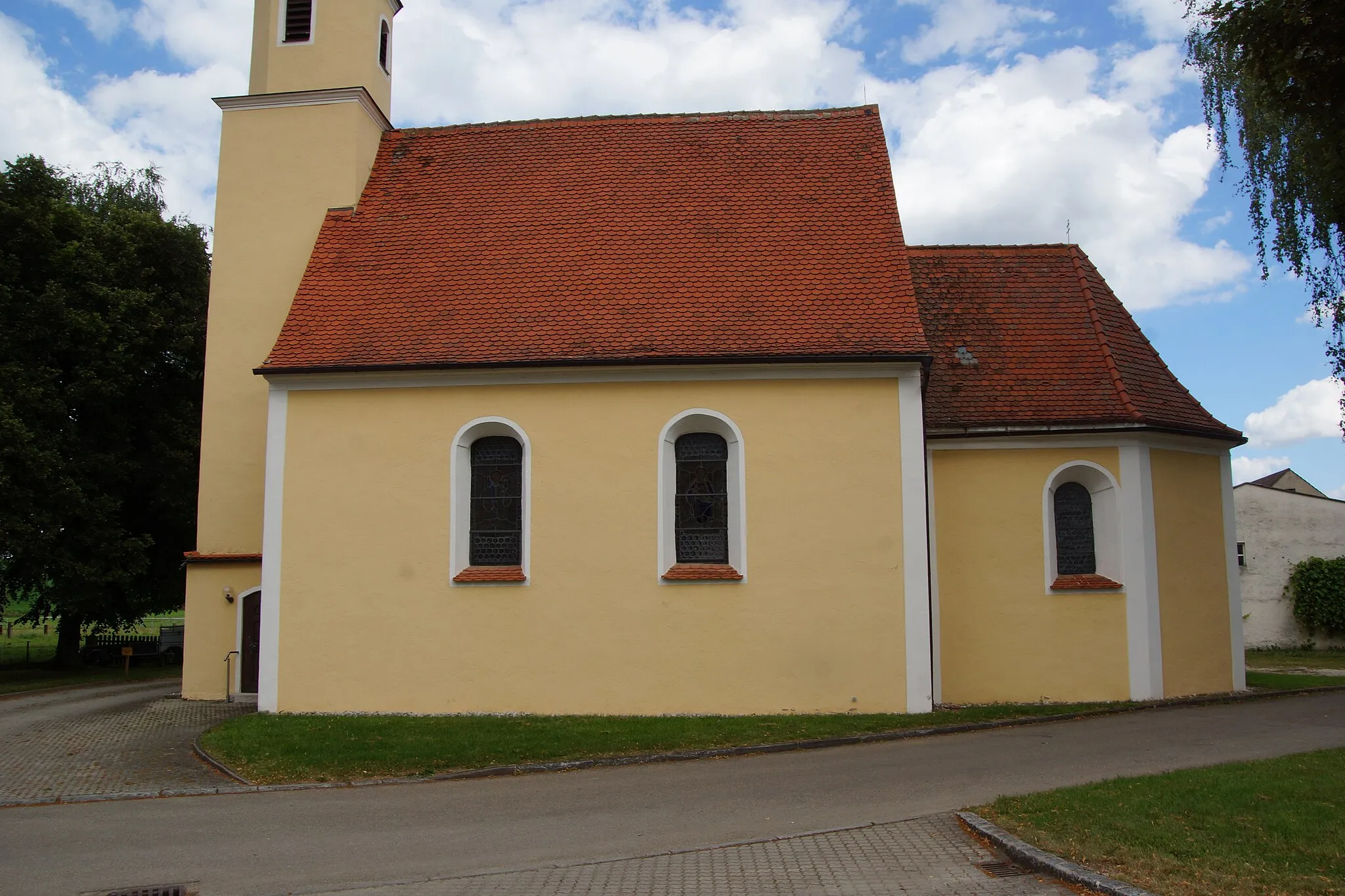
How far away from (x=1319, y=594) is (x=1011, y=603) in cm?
1732

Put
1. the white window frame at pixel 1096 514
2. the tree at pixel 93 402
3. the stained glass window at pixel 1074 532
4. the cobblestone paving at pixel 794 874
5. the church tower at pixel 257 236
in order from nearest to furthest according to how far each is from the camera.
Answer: the cobblestone paving at pixel 794 874 → the white window frame at pixel 1096 514 → the stained glass window at pixel 1074 532 → the church tower at pixel 257 236 → the tree at pixel 93 402

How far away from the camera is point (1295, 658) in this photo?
2427 centimetres

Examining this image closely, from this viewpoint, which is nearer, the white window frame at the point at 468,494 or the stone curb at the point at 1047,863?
the stone curb at the point at 1047,863

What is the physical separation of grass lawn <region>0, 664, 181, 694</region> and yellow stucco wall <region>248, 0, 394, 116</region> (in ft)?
44.8

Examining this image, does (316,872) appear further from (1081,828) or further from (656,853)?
(1081,828)

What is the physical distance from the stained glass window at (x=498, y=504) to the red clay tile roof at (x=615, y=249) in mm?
1459

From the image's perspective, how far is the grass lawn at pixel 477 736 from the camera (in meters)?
10.9

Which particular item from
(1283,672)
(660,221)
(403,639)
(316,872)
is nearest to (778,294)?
(660,221)

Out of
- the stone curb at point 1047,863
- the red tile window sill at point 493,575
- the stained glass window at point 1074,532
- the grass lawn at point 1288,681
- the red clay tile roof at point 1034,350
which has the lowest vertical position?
the grass lawn at point 1288,681

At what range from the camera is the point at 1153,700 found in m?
14.6

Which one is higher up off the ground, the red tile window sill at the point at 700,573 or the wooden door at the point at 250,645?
the red tile window sill at the point at 700,573

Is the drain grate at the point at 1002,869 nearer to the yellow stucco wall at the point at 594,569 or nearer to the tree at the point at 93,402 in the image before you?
the yellow stucco wall at the point at 594,569

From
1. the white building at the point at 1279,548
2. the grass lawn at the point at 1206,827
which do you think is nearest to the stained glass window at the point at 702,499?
the grass lawn at the point at 1206,827

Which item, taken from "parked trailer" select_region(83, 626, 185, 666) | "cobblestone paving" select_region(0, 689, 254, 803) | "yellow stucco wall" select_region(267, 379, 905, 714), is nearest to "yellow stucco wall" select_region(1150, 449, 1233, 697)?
"yellow stucco wall" select_region(267, 379, 905, 714)
